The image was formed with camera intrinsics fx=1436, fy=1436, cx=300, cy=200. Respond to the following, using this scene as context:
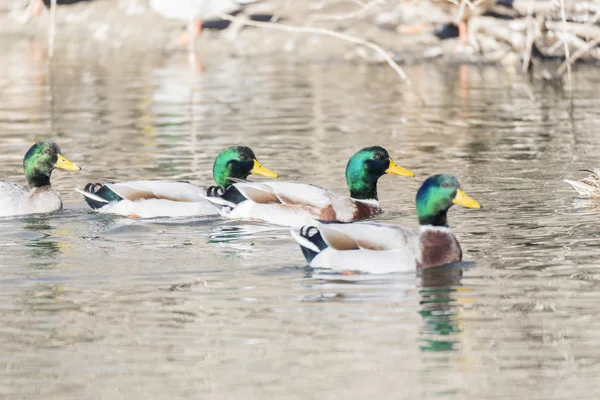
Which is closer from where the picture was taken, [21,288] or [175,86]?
[21,288]

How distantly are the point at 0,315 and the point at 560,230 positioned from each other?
177 inches

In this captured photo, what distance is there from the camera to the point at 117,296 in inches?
352

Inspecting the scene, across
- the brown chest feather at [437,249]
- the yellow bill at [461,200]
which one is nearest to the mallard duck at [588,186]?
the yellow bill at [461,200]

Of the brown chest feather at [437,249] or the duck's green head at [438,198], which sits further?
the duck's green head at [438,198]

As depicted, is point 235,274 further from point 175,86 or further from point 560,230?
point 175,86

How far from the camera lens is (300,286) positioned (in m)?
9.16

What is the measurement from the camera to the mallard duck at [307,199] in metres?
11.5

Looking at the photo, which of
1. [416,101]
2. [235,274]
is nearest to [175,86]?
[416,101]

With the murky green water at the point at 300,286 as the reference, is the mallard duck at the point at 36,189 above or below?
above

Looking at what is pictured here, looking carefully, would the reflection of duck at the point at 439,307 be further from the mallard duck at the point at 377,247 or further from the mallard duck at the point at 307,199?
the mallard duck at the point at 307,199

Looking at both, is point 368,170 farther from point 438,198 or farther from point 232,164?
point 438,198

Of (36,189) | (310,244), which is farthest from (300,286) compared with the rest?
(36,189)

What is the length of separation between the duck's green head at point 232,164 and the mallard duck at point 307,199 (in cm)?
37

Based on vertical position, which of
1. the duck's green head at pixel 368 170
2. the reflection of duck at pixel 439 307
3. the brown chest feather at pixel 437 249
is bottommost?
the reflection of duck at pixel 439 307
